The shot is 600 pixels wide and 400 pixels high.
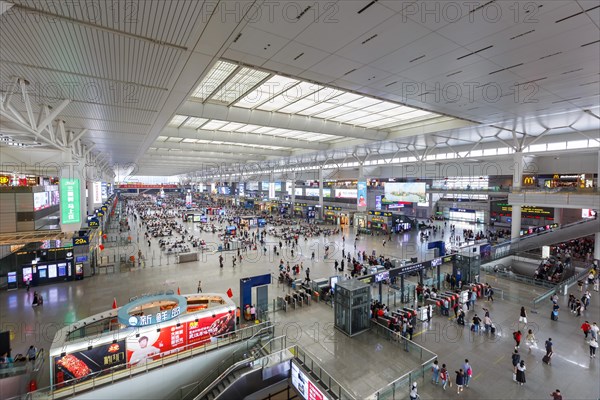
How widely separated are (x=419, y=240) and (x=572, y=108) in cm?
1930

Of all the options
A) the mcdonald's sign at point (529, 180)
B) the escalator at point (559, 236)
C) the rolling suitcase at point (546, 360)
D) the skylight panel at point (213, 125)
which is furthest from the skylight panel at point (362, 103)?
the mcdonald's sign at point (529, 180)

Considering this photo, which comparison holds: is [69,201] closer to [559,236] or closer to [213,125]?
[213,125]

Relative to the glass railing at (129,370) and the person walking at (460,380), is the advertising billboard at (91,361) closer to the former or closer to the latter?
the glass railing at (129,370)

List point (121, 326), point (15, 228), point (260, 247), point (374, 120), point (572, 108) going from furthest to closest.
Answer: point (260, 247), point (374, 120), point (15, 228), point (572, 108), point (121, 326)

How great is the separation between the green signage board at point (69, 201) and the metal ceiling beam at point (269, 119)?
5.73 metres

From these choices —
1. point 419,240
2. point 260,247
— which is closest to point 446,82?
point 260,247

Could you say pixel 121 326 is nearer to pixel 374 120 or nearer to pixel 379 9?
pixel 379 9

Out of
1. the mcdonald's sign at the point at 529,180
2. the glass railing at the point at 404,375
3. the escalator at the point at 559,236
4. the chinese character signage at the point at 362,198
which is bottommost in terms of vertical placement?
the glass railing at the point at 404,375

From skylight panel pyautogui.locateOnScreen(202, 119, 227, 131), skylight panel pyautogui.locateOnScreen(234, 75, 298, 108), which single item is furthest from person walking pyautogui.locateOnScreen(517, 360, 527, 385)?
skylight panel pyautogui.locateOnScreen(202, 119, 227, 131)

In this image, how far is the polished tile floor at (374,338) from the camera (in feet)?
25.6

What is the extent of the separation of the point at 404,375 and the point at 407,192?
974 inches

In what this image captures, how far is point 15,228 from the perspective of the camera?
49.1 feet

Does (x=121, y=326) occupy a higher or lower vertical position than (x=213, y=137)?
lower

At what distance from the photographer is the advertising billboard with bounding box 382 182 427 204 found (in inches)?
1118
